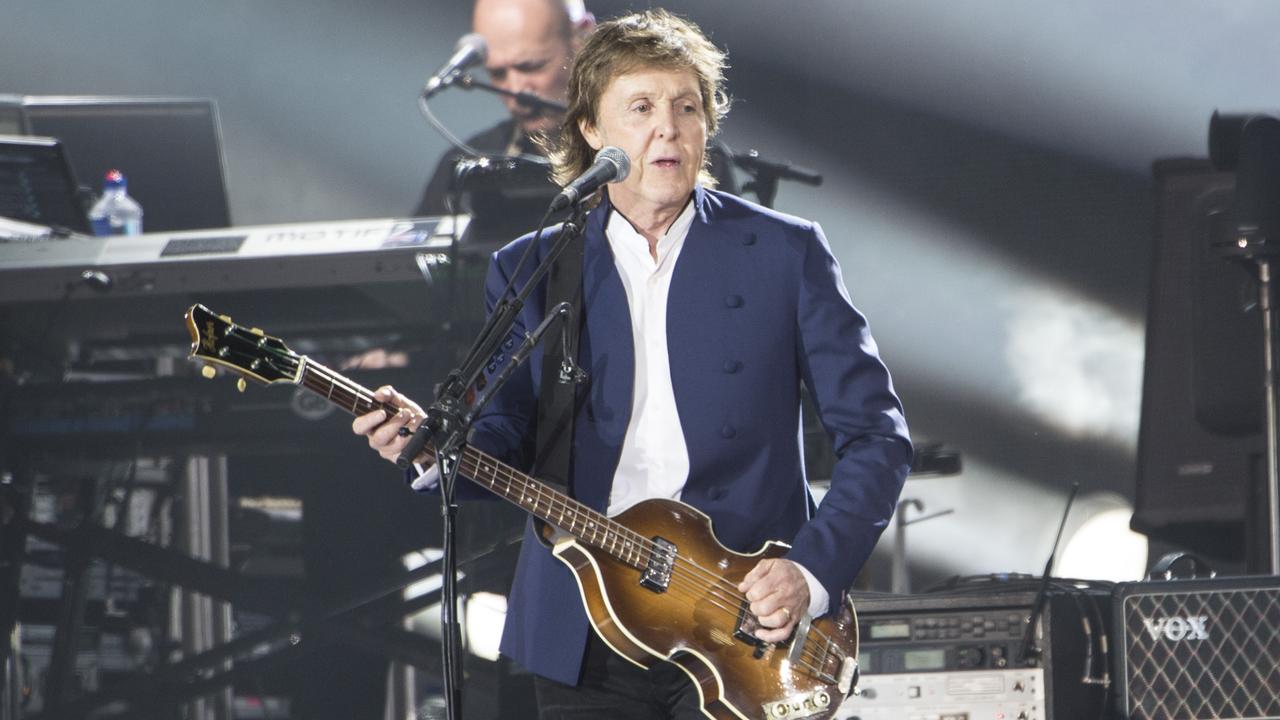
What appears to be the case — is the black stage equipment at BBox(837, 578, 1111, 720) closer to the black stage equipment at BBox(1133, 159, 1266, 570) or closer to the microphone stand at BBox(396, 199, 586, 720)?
the black stage equipment at BBox(1133, 159, 1266, 570)

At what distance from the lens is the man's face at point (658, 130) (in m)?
2.07

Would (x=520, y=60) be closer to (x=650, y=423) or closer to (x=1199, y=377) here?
(x=1199, y=377)

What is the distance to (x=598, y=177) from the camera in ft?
6.38

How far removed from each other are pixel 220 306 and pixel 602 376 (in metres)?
2.49

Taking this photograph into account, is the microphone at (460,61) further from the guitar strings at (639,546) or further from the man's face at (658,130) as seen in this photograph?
the guitar strings at (639,546)

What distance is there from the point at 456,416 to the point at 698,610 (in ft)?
1.53

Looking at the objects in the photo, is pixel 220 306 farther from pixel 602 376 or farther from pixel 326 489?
pixel 602 376

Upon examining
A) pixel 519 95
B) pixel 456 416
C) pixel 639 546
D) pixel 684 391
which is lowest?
pixel 639 546

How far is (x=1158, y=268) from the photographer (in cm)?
368

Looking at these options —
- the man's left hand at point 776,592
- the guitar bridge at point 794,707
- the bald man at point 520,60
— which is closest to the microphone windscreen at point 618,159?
the man's left hand at point 776,592

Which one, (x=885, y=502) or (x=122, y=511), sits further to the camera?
(x=122, y=511)

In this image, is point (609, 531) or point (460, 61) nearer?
point (609, 531)

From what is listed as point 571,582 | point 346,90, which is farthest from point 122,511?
point 571,582

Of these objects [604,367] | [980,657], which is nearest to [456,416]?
[604,367]
